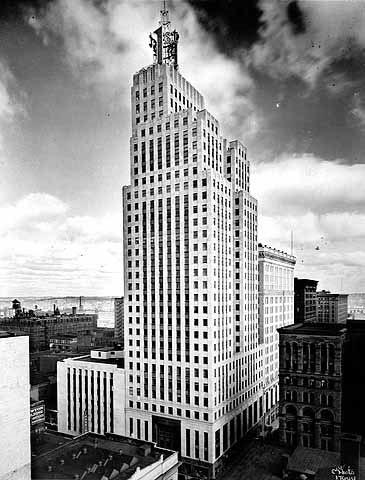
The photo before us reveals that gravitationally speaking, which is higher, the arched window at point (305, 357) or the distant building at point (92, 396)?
the arched window at point (305, 357)

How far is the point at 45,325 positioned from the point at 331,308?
76.0 meters

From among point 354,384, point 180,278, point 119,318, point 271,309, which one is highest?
point 180,278

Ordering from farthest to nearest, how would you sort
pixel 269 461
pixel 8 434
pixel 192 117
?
pixel 192 117 < pixel 269 461 < pixel 8 434

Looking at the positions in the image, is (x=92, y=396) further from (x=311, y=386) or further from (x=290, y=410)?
(x=311, y=386)

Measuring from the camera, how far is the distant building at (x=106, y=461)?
2444 centimetres

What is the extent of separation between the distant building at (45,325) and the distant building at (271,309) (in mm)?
48103

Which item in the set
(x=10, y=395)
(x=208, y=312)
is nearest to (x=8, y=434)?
(x=10, y=395)

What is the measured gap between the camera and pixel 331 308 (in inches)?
3898

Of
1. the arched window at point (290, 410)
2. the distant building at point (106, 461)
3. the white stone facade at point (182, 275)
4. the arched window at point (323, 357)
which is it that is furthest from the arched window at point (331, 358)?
the distant building at point (106, 461)

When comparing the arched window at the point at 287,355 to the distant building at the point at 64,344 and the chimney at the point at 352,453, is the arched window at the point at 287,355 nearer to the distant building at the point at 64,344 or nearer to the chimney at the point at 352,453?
the chimney at the point at 352,453

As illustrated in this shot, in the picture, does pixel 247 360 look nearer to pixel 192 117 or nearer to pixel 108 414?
pixel 108 414

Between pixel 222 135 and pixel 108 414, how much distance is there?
125 ft

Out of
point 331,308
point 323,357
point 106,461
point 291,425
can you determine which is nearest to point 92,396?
point 106,461

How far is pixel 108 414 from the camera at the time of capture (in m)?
44.7
